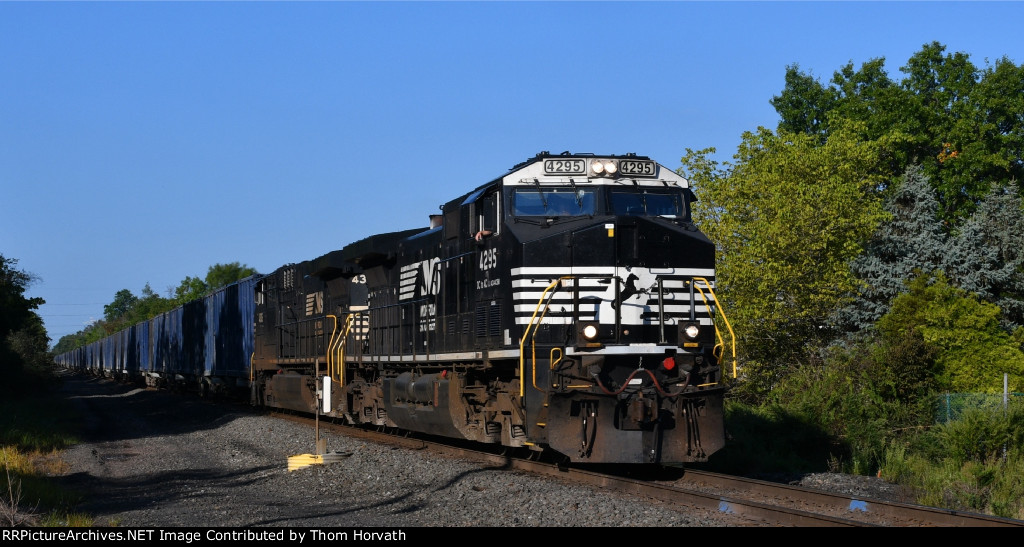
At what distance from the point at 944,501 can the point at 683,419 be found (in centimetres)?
280

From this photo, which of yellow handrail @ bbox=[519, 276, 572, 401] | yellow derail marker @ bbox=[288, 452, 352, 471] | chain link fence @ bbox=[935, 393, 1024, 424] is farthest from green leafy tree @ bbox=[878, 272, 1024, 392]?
yellow derail marker @ bbox=[288, 452, 352, 471]

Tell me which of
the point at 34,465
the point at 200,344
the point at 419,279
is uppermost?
the point at 419,279

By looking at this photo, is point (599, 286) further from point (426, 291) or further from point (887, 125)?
point (887, 125)

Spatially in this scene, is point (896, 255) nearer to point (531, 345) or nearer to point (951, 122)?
point (951, 122)

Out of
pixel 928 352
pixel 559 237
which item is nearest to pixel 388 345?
pixel 559 237

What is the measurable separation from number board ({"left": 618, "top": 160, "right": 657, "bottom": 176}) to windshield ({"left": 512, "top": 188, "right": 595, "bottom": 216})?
0.49 m

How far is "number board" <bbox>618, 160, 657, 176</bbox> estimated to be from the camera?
11.6 m

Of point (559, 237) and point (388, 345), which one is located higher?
point (559, 237)

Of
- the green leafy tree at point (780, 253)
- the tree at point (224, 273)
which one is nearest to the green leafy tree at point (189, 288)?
the tree at point (224, 273)

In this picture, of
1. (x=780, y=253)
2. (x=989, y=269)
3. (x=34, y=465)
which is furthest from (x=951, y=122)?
(x=34, y=465)

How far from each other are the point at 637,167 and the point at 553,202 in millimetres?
1127

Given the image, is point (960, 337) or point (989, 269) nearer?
point (960, 337)

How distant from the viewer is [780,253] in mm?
25984
